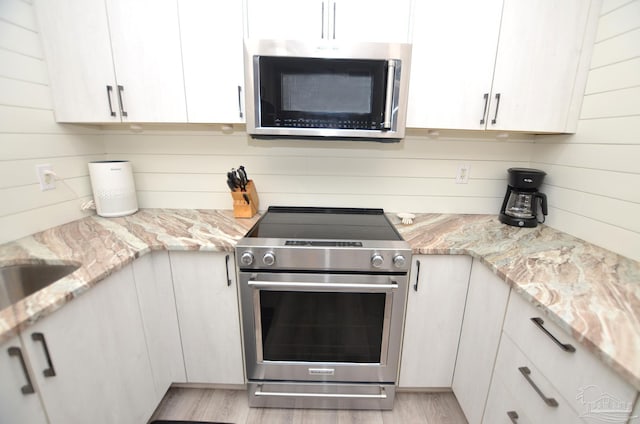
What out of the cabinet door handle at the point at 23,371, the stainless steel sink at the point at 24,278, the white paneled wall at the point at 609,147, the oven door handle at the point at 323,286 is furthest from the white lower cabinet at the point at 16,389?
the white paneled wall at the point at 609,147

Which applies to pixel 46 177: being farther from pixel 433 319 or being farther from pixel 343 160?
pixel 433 319

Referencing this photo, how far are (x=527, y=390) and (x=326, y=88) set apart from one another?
1432mm

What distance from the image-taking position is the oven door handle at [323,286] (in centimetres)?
121

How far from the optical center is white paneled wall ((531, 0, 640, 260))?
1.17m

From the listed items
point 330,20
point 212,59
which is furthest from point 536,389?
point 212,59

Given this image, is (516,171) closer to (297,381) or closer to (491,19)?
(491,19)

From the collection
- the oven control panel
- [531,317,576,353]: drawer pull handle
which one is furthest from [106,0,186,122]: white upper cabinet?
[531,317,576,353]: drawer pull handle

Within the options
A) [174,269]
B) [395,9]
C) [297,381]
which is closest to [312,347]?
[297,381]

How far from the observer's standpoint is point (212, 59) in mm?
1352

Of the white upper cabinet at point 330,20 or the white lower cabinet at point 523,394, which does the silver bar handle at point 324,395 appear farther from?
the white upper cabinet at point 330,20

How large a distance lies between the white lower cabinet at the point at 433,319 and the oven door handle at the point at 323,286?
0.21m

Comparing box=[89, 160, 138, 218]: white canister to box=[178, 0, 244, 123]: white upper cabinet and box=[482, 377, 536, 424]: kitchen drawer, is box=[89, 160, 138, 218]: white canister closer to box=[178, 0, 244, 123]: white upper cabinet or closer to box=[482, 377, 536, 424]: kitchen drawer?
box=[178, 0, 244, 123]: white upper cabinet

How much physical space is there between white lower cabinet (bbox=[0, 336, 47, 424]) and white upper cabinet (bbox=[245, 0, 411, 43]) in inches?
57.0

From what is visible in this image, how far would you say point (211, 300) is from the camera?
1.37 meters
